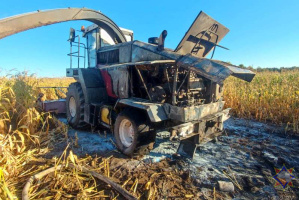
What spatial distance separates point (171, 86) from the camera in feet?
10.8

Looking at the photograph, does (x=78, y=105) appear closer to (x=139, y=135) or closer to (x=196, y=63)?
(x=139, y=135)

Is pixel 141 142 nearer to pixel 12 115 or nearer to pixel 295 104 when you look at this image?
pixel 12 115

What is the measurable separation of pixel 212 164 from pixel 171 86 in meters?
1.56

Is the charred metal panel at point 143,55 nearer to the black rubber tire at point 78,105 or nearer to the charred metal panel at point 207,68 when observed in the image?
the charred metal panel at point 207,68

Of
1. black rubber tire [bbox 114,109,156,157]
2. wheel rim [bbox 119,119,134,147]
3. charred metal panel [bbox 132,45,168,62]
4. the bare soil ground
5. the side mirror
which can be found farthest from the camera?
the side mirror

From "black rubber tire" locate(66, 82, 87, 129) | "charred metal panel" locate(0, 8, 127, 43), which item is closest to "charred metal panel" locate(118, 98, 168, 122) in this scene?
"black rubber tire" locate(66, 82, 87, 129)

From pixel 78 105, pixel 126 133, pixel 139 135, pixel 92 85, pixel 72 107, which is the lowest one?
pixel 126 133

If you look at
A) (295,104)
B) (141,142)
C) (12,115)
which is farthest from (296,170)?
(12,115)

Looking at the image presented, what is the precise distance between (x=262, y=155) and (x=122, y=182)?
8.95ft

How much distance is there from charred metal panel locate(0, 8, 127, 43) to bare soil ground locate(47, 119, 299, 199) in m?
2.33

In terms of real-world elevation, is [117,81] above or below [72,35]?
below

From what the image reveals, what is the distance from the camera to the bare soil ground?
2350mm

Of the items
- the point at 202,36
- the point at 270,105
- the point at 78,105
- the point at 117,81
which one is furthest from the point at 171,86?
the point at 270,105

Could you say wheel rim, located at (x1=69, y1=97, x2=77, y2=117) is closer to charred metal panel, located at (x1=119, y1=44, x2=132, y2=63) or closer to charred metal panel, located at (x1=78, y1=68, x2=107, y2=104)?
charred metal panel, located at (x1=78, y1=68, x2=107, y2=104)
